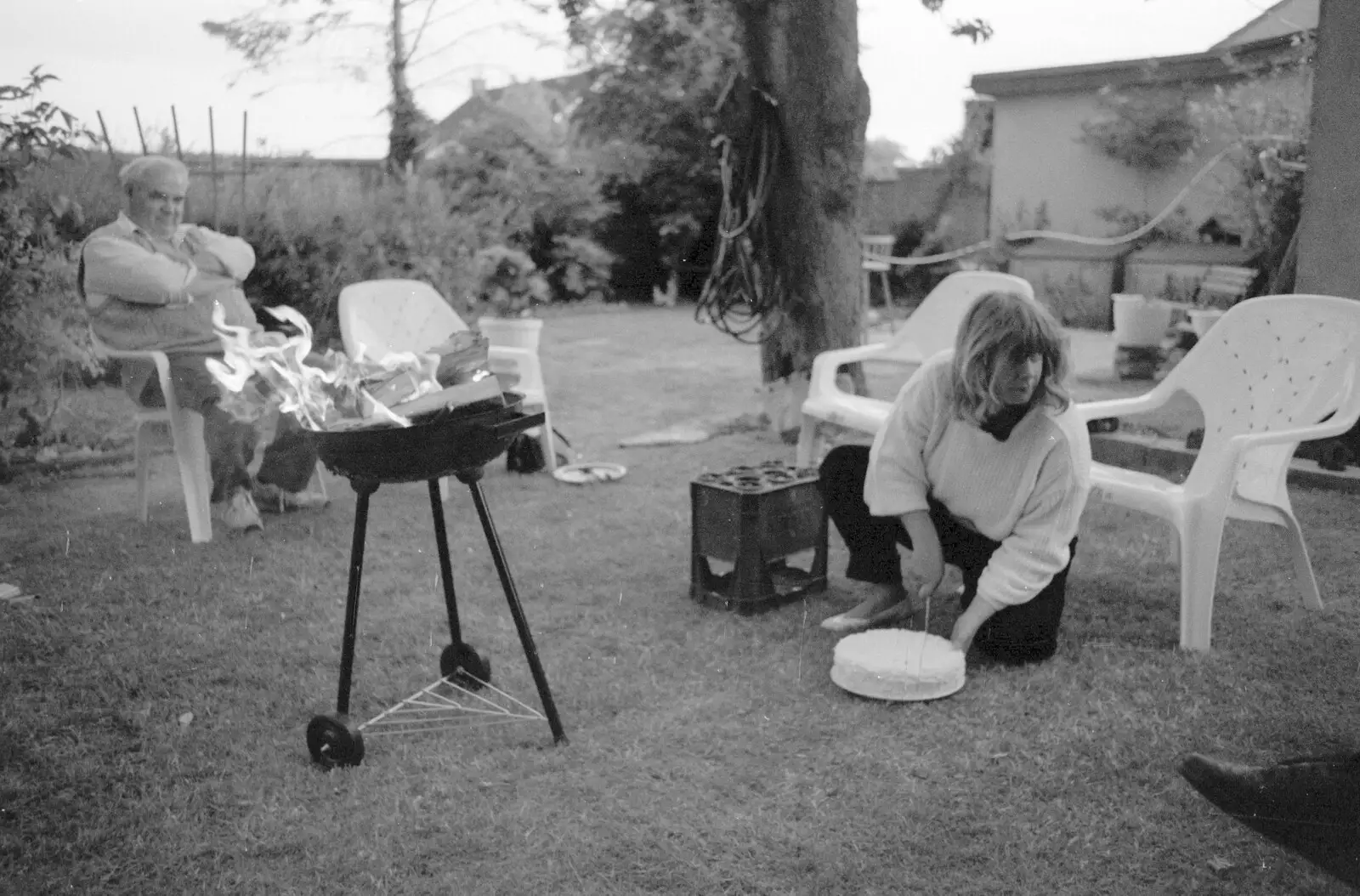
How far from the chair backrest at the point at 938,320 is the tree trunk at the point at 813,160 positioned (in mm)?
882

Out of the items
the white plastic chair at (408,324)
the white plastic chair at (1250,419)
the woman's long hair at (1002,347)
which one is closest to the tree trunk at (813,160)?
the white plastic chair at (408,324)

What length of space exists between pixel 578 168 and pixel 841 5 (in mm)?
8203

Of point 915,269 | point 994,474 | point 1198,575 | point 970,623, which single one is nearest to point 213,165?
point 994,474

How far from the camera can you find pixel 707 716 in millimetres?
2742

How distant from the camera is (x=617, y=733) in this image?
105 inches

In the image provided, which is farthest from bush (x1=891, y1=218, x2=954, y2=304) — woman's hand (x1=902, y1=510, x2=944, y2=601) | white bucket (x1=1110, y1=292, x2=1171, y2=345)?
woman's hand (x1=902, y1=510, x2=944, y2=601)

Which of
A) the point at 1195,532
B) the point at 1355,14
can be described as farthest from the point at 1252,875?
the point at 1355,14

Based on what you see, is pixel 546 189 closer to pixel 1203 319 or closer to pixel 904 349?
pixel 1203 319

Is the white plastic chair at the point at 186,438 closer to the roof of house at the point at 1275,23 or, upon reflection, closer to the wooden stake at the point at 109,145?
the wooden stake at the point at 109,145

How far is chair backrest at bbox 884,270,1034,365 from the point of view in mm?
4762

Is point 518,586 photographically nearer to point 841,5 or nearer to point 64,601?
point 64,601

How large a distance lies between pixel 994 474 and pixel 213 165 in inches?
244

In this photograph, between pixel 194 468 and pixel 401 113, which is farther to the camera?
pixel 401 113

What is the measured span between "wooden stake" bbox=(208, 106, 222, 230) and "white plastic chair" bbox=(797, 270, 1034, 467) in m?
4.46
